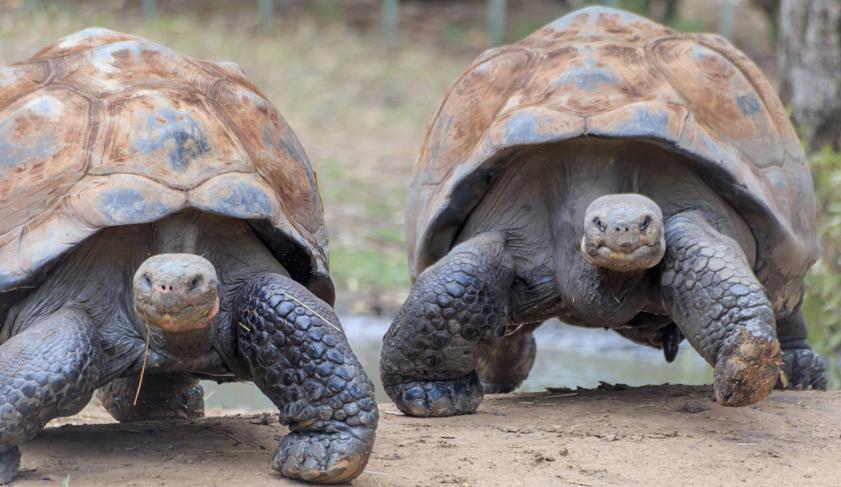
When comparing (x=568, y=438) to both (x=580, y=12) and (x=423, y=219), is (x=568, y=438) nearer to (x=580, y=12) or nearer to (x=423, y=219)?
(x=423, y=219)

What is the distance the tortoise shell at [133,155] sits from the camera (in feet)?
11.2

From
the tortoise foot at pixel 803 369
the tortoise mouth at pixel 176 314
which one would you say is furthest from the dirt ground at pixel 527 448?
the tortoise foot at pixel 803 369

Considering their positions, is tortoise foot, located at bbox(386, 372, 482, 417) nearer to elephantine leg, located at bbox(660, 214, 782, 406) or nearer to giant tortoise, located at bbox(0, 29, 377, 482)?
giant tortoise, located at bbox(0, 29, 377, 482)

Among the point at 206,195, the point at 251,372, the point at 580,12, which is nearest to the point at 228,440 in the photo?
the point at 251,372

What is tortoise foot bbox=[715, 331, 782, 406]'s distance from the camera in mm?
3793

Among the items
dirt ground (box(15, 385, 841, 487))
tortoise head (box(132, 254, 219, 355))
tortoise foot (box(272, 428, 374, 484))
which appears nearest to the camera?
tortoise head (box(132, 254, 219, 355))

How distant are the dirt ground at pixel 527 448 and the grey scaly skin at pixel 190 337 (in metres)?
0.16

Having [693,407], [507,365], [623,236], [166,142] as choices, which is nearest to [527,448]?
[623,236]

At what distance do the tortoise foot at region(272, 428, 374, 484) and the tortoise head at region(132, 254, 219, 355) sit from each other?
407mm

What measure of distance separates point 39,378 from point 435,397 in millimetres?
1619

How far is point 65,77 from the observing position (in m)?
3.86

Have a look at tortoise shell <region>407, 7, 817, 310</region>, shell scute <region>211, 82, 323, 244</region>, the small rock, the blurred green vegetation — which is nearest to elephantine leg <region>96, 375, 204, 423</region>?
shell scute <region>211, 82, 323, 244</region>

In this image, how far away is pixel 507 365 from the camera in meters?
5.64

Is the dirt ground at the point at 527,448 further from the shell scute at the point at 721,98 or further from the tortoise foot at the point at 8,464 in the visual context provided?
the shell scute at the point at 721,98
